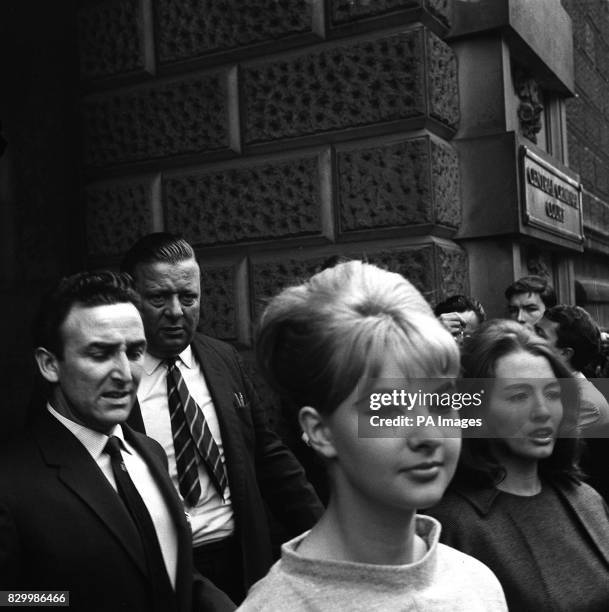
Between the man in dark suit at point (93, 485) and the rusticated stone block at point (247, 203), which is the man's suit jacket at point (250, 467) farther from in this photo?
the rusticated stone block at point (247, 203)

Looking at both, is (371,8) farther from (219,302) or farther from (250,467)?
(250,467)

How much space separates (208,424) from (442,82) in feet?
5.82

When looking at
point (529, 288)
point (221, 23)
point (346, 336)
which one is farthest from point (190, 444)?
point (221, 23)

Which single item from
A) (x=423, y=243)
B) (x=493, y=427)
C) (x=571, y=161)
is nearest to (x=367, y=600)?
(x=493, y=427)

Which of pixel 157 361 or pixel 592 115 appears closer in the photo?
pixel 157 361

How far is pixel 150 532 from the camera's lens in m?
1.73

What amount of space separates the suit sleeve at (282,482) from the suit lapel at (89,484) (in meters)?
0.95

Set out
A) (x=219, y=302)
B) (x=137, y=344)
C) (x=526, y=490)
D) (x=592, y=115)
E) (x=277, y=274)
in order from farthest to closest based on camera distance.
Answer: (x=592, y=115), (x=219, y=302), (x=277, y=274), (x=137, y=344), (x=526, y=490)

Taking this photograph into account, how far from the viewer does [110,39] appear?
12.9ft

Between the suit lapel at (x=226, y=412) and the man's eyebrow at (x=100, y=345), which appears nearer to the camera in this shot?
the man's eyebrow at (x=100, y=345)

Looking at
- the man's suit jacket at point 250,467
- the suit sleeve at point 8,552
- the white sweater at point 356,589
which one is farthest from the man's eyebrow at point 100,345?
the white sweater at point 356,589

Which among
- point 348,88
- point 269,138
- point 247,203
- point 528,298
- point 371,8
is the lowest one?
point 528,298

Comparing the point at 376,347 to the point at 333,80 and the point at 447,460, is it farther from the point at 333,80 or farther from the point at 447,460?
the point at 333,80

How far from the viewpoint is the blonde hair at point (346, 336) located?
0.99 metres
